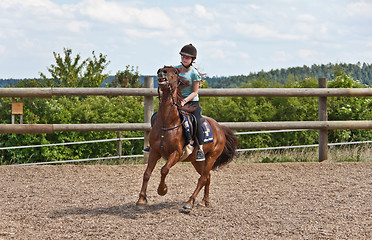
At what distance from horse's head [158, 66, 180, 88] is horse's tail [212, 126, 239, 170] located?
175 centimetres

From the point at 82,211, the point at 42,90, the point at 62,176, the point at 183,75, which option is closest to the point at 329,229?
the point at 183,75

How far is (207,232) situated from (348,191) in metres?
3.18

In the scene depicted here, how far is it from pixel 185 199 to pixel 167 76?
208cm

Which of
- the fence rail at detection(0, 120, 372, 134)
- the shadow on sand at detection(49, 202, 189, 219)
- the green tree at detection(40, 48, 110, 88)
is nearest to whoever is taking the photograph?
the shadow on sand at detection(49, 202, 189, 219)

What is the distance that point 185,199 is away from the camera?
7109 millimetres

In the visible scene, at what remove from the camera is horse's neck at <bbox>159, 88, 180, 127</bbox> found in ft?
19.9

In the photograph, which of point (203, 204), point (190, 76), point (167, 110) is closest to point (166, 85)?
point (167, 110)

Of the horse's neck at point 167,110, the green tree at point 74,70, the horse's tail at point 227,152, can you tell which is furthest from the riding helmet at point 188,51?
the green tree at point 74,70

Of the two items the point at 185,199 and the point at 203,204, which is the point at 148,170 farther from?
the point at 185,199

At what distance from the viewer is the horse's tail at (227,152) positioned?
24.0ft

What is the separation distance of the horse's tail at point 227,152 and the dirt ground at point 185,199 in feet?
1.61

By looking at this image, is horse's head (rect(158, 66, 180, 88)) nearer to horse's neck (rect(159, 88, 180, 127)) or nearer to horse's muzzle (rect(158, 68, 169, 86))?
horse's muzzle (rect(158, 68, 169, 86))

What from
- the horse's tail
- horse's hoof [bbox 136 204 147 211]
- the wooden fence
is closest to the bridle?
horse's hoof [bbox 136 204 147 211]

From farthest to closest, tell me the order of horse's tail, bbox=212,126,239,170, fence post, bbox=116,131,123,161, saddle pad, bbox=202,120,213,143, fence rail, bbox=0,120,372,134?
fence post, bbox=116,131,123,161 < fence rail, bbox=0,120,372,134 < horse's tail, bbox=212,126,239,170 < saddle pad, bbox=202,120,213,143
